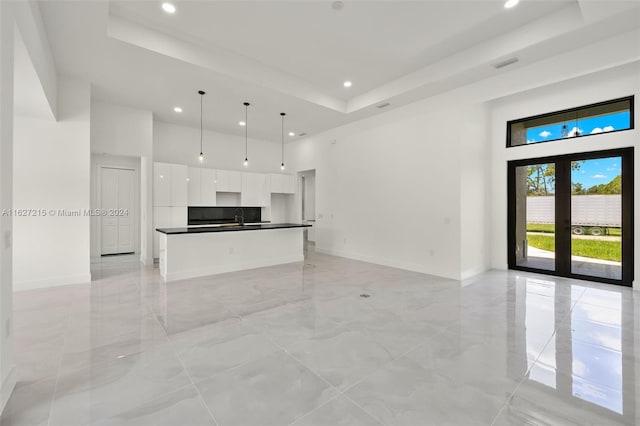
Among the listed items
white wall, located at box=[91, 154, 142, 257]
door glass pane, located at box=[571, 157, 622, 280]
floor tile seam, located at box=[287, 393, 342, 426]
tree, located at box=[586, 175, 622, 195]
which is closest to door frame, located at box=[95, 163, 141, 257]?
white wall, located at box=[91, 154, 142, 257]

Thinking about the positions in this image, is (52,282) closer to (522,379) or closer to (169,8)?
(169,8)

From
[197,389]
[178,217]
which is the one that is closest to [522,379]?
[197,389]

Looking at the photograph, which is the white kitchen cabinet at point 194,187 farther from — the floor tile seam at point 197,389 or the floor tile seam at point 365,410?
the floor tile seam at point 365,410

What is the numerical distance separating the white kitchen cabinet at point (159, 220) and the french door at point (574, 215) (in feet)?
24.2

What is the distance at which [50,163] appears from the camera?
440 cm

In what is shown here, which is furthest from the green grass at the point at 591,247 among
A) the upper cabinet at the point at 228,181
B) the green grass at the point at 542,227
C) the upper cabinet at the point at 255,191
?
the upper cabinet at the point at 228,181

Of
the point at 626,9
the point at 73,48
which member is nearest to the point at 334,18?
the point at 626,9

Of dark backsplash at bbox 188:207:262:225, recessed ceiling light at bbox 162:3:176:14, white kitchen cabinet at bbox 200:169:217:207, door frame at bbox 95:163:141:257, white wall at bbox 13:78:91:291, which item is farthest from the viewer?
dark backsplash at bbox 188:207:262:225

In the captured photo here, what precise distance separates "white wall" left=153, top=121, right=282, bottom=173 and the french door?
627 cm

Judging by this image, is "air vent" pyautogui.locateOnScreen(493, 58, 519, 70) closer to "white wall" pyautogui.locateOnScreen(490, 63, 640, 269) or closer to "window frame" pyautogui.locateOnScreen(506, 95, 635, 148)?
"white wall" pyautogui.locateOnScreen(490, 63, 640, 269)

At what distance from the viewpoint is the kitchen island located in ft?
16.0

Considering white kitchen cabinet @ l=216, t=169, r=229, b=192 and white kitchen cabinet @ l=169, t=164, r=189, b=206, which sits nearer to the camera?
white kitchen cabinet @ l=169, t=164, r=189, b=206

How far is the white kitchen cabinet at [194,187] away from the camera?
6.99m

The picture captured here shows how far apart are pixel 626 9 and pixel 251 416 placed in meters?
5.34
